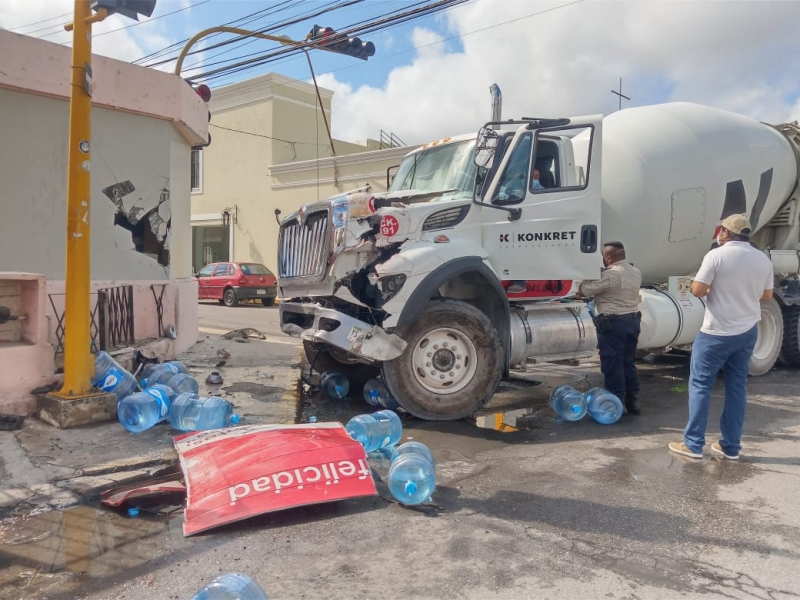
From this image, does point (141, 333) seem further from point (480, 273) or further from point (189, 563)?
point (189, 563)

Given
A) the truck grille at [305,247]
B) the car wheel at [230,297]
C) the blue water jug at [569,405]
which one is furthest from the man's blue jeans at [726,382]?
the car wheel at [230,297]

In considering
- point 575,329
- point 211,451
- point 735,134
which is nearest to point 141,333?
point 211,451

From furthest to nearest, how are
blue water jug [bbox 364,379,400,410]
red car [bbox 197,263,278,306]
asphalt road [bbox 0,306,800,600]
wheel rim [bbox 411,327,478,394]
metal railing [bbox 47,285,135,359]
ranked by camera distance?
red car [bbox 197,263,278,306] → metal railing [bbox 47,285,135,359] → blue water jug [bbox 364,379,400,410] → wheel rim [bbox 411,327,478,394] → asphalt road [bbox 0,306,800,600]

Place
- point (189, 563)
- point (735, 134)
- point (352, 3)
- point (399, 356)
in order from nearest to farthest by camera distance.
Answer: point (189, 563), point (399, 356), point (735, 134), point (352, 3)

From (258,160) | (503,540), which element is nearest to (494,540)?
(503,540)

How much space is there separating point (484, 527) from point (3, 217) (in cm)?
652

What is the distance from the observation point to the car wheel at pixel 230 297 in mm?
20625

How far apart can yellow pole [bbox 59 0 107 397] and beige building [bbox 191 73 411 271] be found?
17.3 metres

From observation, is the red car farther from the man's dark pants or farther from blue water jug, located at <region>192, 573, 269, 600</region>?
blue water jug, located at <region>192, 573, 269, 600</region>

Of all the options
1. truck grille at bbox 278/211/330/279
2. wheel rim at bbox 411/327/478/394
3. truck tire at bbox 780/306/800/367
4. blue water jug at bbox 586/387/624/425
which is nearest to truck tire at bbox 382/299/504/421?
wheel rim at bbox 411/327/478/394

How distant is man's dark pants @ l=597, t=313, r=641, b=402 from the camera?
635cm

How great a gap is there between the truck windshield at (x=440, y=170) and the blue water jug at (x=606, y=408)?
2399 millimetres

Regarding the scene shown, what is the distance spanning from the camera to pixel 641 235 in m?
7.49

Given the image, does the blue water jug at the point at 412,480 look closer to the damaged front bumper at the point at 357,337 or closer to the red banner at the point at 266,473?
the red banner at the point at 266,473
